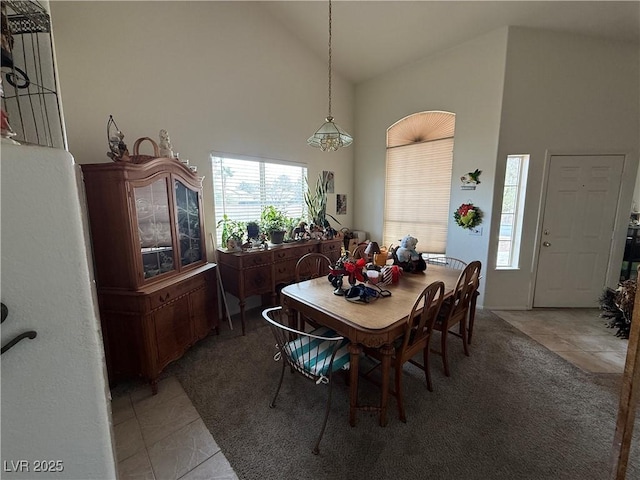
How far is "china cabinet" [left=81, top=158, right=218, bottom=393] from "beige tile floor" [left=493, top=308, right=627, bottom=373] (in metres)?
3.57

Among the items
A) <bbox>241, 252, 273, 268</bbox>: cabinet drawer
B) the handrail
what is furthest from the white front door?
the handrail

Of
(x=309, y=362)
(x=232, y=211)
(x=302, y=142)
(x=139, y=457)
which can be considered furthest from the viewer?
(x=302, y=142)

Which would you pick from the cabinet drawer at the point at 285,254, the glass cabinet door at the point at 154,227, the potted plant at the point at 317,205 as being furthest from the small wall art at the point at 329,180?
the glass cabinet door at the point at 154,227

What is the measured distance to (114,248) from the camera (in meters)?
1.87

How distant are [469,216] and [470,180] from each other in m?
0.49

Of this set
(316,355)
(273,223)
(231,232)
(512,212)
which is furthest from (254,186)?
(512,212)

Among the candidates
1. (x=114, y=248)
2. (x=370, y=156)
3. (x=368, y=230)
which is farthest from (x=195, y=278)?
(x=370, y=156)

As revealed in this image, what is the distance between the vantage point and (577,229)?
3.41 meters

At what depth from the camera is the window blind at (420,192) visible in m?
3.85

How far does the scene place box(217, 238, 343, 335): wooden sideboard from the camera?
2834mm

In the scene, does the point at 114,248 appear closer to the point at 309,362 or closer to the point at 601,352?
the point at 309,362

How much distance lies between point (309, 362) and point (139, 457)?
3.67 ft

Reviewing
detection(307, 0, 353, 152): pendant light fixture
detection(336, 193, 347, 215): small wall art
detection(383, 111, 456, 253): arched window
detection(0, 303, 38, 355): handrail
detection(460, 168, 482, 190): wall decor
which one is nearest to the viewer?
detection(0, 303, 38, 355): handrail

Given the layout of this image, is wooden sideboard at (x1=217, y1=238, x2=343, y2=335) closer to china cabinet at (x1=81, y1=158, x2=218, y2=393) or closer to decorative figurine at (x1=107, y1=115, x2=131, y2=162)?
china cabinet at (x1=81, y1=158, x2=218, y2=393)
